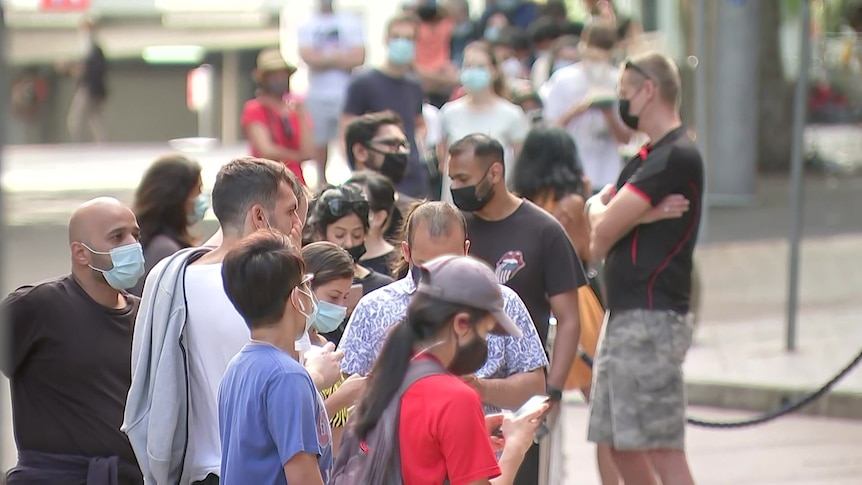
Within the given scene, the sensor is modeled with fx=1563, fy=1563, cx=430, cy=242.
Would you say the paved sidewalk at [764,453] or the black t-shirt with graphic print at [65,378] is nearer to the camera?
the black t-shirt with graphic print at [65,378]

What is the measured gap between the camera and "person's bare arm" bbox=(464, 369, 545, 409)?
527cm

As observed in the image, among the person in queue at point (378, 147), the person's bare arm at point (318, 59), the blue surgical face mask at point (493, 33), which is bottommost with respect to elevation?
the person in queue at point (378, 147)

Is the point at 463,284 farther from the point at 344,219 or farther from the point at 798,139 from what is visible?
the point at 798,139

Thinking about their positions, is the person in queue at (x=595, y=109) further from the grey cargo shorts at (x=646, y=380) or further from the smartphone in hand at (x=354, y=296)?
the smartphone in hand at (x=354, y=296)

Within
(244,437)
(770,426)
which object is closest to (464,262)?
(244,437)

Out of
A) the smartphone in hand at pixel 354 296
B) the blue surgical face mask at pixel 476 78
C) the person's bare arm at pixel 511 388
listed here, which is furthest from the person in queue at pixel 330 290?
the blue surgical face mask at pixel 476 78

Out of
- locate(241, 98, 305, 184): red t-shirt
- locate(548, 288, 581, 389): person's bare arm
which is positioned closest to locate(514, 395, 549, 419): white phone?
locate(548, 288, 581, 389): person's bare arm

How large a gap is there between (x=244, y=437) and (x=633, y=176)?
2.87m

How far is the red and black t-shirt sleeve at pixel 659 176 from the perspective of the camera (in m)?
6.38

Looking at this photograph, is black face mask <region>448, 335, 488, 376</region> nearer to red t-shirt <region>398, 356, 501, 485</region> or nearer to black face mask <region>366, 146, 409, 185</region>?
red t-shirt <region>398, 356, 501, 485</region>

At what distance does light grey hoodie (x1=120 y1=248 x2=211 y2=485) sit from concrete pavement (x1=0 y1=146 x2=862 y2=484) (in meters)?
0.74

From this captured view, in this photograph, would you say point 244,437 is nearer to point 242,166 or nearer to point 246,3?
point 242,166

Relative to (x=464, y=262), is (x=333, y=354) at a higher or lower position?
lower

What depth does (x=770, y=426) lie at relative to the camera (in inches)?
377
